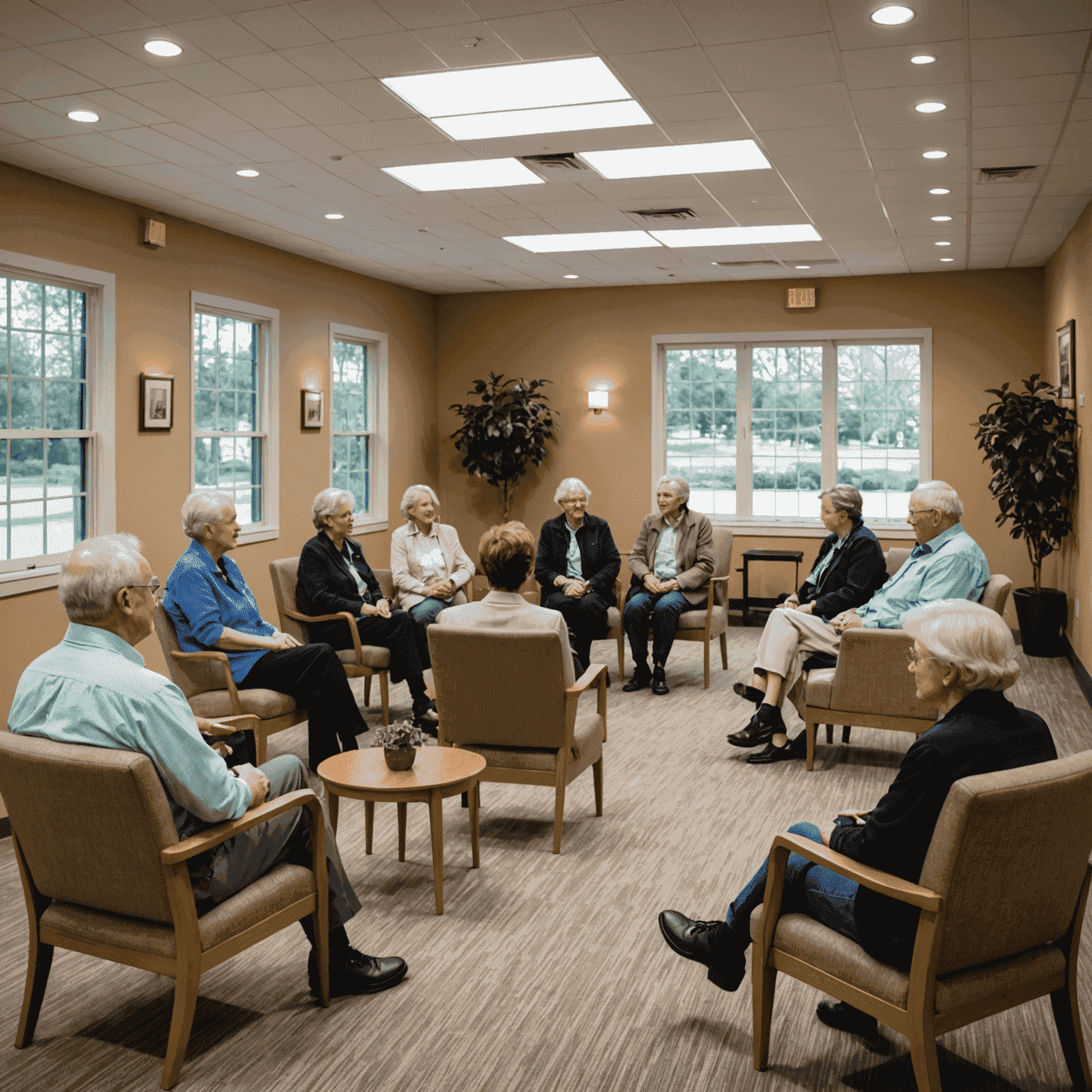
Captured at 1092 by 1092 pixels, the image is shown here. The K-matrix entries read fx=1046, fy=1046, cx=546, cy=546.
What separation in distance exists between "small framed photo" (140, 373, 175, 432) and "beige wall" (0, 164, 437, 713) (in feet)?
0.16

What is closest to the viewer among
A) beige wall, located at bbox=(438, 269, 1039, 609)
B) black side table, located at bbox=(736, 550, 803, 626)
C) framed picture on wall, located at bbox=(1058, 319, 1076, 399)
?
framed picture on wall, located at bbox=(1058, 319, 1076, 399)

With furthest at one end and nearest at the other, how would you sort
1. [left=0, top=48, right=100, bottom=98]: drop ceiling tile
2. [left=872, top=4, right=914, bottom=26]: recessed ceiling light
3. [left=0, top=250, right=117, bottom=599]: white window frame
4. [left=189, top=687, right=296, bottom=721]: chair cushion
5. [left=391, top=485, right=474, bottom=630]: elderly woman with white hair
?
[left=391, top=485, right=474, bottom=630]: elderly woman with white hair → [left=0, top=250, right=117, bottom=599]: white window frame → [left=189, top=687, right=296, bottom=721]: chair cushion → [left=0, top=48, right=100, bottom=98]: drop ceiling tile → [left=872, top=4, right=914, bottom=26]: recessed ceiling light

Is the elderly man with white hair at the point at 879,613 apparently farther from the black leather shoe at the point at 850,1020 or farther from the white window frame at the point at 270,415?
the white window frame at the point at 270,415

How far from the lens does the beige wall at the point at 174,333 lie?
18.7ft

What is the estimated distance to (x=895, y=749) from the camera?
5371 mm

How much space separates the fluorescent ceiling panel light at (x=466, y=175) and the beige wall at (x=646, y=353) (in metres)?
4.33

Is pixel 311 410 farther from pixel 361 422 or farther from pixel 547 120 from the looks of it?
pixel 547 120

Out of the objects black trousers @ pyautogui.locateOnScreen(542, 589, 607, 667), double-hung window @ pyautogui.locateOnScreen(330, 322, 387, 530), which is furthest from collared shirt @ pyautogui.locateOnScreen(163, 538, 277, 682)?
double-hung window @ pyautogui.locateOnScreen(330, 322, 387, 530)

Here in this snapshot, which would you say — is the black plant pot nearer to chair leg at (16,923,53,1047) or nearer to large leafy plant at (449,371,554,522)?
large leafy plant at (449,371,554,522)

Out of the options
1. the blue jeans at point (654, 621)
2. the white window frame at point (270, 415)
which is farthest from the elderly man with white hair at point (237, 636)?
the white window frame at point (270, 415)

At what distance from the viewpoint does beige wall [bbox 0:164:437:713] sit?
224 inches

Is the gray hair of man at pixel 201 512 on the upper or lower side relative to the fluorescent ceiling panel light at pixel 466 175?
lower

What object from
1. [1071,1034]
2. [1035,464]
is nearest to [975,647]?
[1071,1034]

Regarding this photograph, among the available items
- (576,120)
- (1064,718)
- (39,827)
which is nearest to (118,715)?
(39,827)
